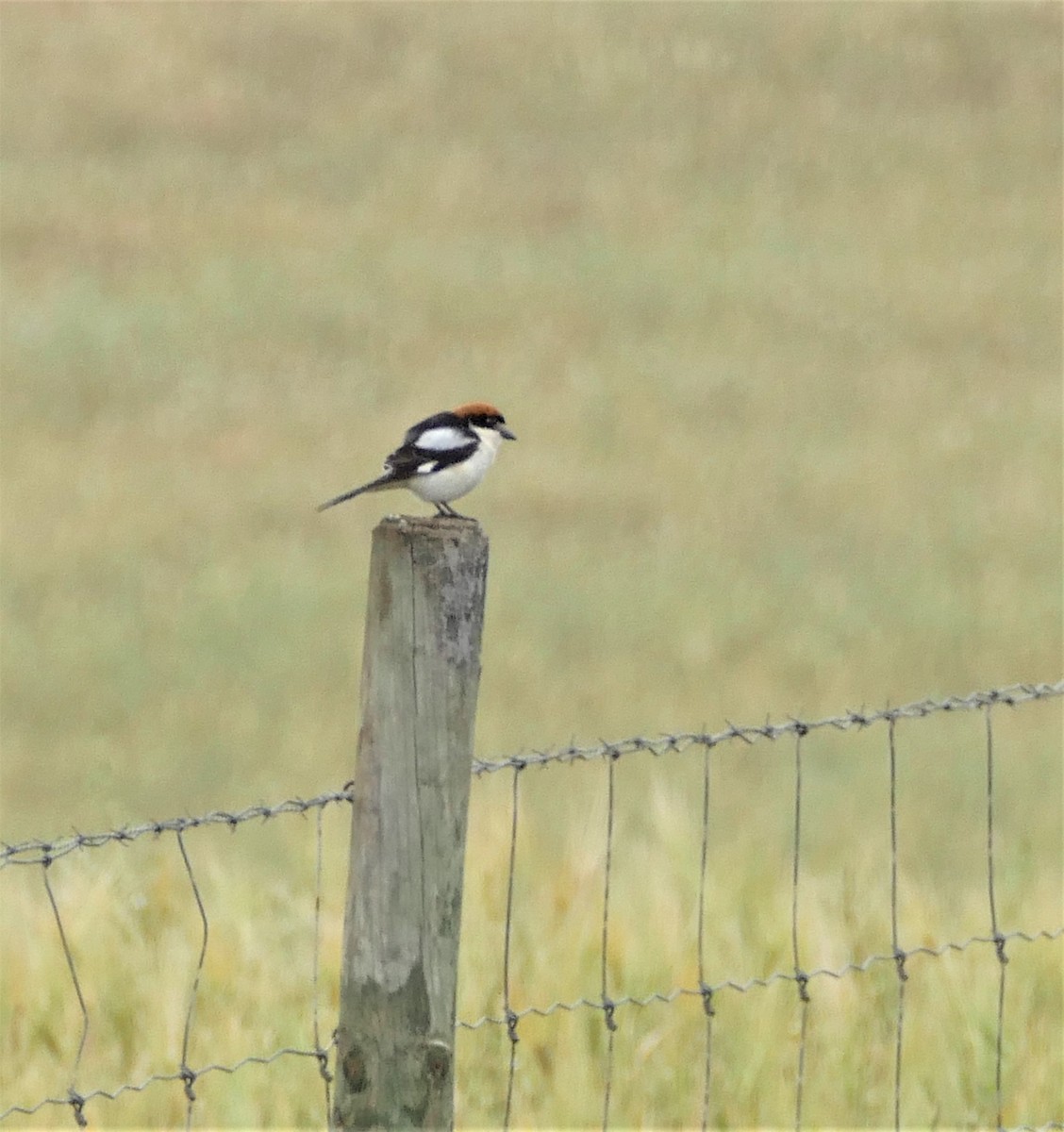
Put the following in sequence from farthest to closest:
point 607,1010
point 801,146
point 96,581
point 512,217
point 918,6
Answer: point 918,6
point 801,146
point 512,217
point 96,581
point 607,1010

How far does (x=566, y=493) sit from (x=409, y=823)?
37.1 feet

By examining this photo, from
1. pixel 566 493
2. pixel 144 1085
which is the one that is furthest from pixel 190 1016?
pixel 566 493

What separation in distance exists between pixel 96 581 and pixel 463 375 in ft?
18.5

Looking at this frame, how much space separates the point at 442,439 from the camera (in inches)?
217

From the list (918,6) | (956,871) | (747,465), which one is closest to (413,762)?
(956,871)

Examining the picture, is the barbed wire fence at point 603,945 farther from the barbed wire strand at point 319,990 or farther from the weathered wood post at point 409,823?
the weathered wood post at point 409,823

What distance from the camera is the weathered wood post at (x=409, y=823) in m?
3.92

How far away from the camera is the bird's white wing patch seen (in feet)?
18.0

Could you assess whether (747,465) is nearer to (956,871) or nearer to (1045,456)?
(1045,456)

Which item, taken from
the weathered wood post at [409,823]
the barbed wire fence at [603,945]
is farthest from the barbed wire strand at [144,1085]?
the weathered wood post at [409,823]

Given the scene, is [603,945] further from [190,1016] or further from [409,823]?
[409,823]

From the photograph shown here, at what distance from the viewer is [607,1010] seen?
179 inches

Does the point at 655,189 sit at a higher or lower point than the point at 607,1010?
higher

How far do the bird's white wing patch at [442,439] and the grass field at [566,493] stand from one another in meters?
1.48
